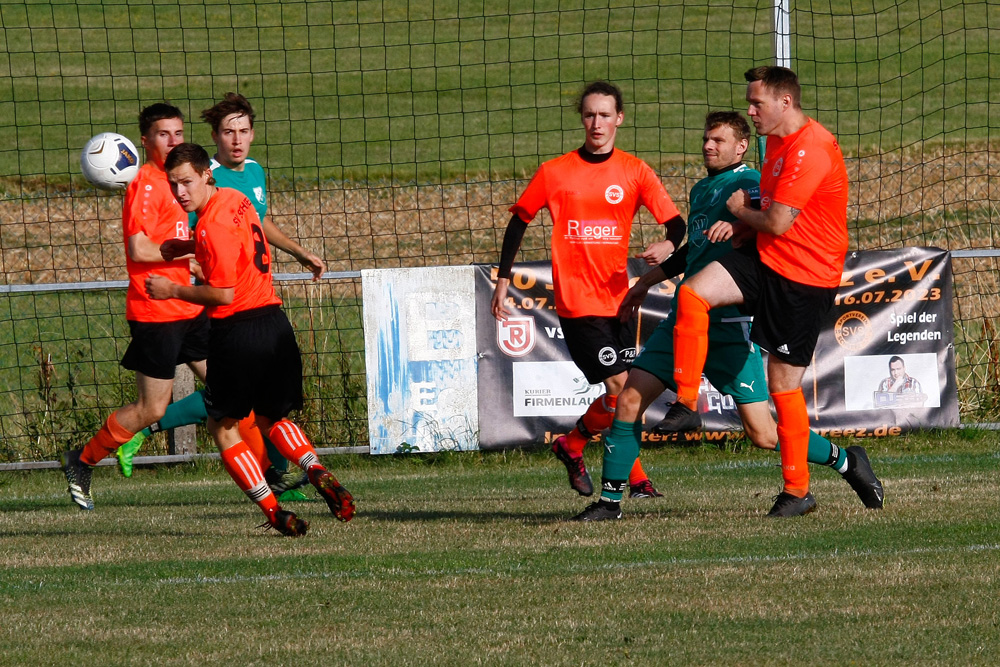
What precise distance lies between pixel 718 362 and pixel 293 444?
7.17ft

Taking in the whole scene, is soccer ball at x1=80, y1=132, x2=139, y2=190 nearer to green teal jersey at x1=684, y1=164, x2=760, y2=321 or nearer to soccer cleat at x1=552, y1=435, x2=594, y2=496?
soccer cleat at x1=552, y1=435, x2=594, y2=496

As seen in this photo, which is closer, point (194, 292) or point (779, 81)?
point (194, 292)

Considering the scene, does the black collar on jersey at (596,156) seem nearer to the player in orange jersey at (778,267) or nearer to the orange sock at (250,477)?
the player in orange jersey at (778,267)

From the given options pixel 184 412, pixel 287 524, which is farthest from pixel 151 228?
pixel 287 524

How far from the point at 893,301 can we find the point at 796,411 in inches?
157

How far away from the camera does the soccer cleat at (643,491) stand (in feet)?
27.4

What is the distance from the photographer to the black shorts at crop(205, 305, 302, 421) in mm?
7035

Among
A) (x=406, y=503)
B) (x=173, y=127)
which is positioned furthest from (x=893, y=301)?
(x=173, y=127)

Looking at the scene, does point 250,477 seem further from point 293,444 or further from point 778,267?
point 778,267

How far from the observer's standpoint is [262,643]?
4.91 meters

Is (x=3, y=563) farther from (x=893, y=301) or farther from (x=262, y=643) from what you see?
(x=893, y=301)

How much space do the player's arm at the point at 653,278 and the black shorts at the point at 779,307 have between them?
2.45 ft

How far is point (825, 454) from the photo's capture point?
730cm

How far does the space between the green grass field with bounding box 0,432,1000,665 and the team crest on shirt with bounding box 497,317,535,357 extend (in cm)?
179
